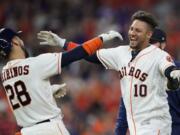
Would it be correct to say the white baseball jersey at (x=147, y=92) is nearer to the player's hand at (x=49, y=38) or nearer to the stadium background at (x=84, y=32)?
the player's hand at (x=49, y=38)

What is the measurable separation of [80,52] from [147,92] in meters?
0.70

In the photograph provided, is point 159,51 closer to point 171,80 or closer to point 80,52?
point 171,80

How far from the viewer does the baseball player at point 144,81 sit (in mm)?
6941

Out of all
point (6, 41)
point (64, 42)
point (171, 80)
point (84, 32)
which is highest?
point (6, 41)

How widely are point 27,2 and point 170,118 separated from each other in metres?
9.72

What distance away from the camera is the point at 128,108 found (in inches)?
279

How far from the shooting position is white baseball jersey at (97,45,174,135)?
22.8ft

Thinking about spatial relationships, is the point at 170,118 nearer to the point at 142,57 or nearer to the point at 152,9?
the point at 142,57

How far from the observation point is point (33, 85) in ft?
22.7

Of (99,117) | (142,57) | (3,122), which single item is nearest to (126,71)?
(142,57)

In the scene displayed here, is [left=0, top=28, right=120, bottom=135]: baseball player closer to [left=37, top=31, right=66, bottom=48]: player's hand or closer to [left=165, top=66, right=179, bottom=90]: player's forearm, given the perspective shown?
[left=37, top=31, right=66, bottom=48]: player's hand

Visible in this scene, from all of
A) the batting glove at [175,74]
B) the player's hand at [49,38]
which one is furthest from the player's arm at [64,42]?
the batting glove at [175,74]

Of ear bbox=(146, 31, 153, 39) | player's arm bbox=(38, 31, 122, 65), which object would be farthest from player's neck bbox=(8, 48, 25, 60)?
ear bbox=(146, 31, 153, 39)

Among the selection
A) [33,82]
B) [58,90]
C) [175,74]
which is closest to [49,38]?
[58,90]
